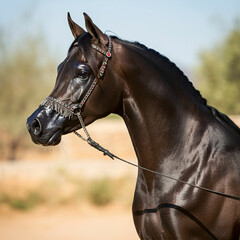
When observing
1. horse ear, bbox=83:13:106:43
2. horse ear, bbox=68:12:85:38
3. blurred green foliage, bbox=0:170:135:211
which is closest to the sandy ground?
blurred green foliage, bbox=0:170:135:211

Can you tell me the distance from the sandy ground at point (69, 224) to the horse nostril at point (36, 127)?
577 cm

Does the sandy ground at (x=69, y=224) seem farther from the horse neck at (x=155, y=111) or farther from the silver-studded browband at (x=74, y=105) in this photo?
the silver-studded browband at (x=74, y=105)

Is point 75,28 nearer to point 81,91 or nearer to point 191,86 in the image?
point 81,91

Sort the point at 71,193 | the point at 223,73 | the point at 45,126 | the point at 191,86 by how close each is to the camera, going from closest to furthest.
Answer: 1. the point at 45,126
2. the point at 191,86
3. the point at 71,193
4. the point at 223,73

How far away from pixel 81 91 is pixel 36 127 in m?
0.47

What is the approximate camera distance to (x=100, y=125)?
18406mm

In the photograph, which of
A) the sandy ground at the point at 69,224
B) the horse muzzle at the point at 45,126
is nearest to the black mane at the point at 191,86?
the horse muzzle at the point at 45,126

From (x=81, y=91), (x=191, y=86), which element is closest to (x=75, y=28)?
(x=81, y=91)

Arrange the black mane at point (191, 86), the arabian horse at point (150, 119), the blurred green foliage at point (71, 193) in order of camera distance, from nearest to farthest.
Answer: the arabian horse at point (150, 119) < the black mane at point (191, 86) < the blurred green foliage at point (71, 193)

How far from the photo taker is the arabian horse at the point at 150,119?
319cm

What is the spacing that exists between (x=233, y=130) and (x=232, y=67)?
56.2 feet

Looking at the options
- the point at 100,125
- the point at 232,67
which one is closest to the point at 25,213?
the point at 100,125

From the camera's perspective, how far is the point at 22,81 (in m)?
20.3

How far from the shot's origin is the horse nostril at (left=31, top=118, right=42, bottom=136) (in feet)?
10.7
